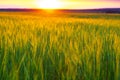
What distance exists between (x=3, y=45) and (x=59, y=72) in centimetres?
74

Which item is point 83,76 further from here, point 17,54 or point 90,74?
point 17,54

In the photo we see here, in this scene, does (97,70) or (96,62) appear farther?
(96,62)

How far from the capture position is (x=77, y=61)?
140cm

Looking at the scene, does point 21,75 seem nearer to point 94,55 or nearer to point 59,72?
point 59,72

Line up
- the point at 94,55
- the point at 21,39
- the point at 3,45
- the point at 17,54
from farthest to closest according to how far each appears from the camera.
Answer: the point at 21,39 → the point at 3,45 → the point at 17,54 → the point at 94,55

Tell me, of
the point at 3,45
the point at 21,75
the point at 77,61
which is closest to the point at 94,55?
the point at 77,61

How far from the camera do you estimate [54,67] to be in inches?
58.0

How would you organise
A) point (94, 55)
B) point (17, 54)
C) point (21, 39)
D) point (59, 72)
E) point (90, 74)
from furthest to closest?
point (21, 39) < point (17, 54) < point (94, 55) < point (59, 72) < point (90, 74)

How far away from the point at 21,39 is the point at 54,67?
758 mm

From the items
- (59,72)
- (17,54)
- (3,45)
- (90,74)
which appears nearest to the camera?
(90,74)

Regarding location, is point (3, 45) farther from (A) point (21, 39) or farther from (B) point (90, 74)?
(B) point (90, 74)

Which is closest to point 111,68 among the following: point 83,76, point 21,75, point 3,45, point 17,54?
point 83,76

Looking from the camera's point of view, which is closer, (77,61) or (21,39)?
(77,61)

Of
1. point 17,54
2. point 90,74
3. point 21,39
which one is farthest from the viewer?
point 21,39
